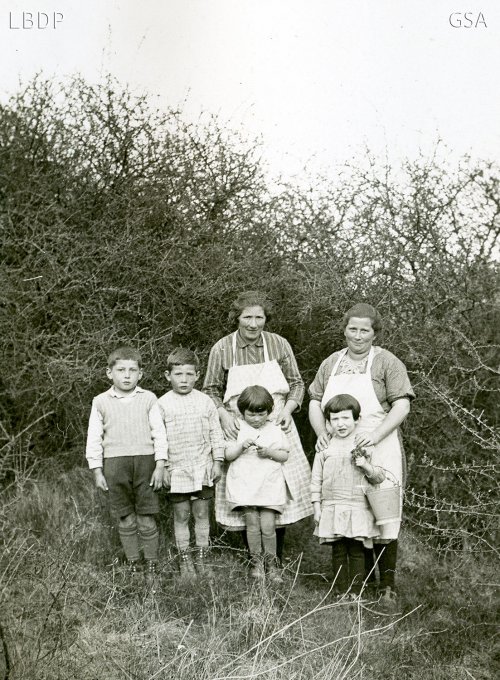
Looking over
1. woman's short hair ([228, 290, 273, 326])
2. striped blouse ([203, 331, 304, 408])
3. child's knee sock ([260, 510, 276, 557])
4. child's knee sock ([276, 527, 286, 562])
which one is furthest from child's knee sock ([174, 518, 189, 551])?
woman's short hair ([228, 290, 273, 326])

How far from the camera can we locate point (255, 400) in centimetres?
521

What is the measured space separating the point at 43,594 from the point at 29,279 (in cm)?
266

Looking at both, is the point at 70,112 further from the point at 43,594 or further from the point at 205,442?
the point at 43,594

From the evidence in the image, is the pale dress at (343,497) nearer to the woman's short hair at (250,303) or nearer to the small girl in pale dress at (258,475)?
the small girl in pale dress at (258,475)

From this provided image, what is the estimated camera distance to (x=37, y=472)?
6352 millimetres

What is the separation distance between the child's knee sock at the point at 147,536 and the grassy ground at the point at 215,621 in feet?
0.47

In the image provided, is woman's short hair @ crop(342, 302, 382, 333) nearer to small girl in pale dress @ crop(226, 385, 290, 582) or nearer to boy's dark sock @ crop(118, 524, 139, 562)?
small girl in pale dress @ crop(226, 385, 290, 582)

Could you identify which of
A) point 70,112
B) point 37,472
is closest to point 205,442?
point 37,472

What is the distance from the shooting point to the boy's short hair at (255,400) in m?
5.21

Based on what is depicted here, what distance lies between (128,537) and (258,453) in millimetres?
983

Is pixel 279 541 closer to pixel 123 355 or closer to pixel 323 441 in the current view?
pixel 323 441

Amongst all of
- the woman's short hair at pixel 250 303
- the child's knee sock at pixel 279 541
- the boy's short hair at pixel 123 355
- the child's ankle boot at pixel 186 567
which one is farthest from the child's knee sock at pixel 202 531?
the woman's short hair at pixel 250 303

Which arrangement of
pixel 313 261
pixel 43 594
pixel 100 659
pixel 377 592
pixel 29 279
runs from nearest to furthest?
pixel 100 659 → pixel 43 594 → pixel 377 592 → pixel 29 279 → pixel 313 261

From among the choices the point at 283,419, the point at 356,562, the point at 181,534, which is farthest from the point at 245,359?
the point at 356,562
